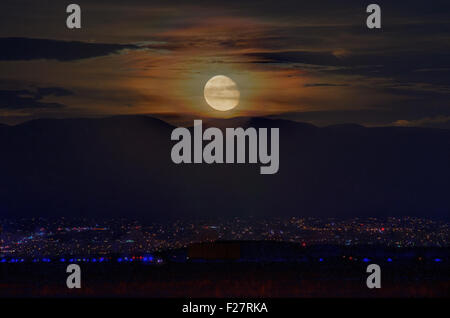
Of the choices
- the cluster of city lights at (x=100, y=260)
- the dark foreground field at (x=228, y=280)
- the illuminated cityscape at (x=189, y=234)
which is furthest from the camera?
the illuminated cityscape at (x=189, y=234)

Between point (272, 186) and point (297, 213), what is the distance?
44.1 ft

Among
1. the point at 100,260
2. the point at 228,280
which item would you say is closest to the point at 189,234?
the point at 100,260

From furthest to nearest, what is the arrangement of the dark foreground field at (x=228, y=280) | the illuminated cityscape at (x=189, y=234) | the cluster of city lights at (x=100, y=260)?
1. the illuminated cityscape at (x=189, y=234)
2. the cluster of city lights at (x=100, y=260)
3. the dark foreground field at (x=228, y=280)

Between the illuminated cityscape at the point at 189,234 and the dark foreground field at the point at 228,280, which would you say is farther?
the illuminated cityscape at the point at 189,234

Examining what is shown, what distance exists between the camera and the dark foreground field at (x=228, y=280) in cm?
5184

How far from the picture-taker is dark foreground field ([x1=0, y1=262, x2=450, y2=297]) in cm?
5184

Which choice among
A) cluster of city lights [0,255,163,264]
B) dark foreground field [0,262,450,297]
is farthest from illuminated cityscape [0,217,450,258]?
dark foreground field [0,262,450,297]

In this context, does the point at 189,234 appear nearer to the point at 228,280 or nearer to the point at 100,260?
the point at 100,260

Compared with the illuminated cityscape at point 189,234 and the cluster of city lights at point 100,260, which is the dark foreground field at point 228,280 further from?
the illuminated cityscape at point 189,234

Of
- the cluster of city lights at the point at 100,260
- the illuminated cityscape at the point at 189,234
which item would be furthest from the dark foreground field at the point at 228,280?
the illuminated cityscape at the point at 189,234
